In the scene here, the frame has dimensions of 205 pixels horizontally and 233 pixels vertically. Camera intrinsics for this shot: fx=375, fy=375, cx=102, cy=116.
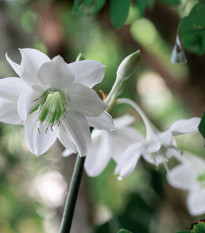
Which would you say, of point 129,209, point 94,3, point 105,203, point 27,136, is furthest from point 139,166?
point 27,136

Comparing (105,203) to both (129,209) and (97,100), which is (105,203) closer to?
(129,209)

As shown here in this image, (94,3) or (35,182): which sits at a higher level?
(94,3)

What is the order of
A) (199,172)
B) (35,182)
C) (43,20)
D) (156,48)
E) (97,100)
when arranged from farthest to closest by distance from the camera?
1. (156,48)
2. (35,182)
3. (43,20)
4. (199,172)
5. (97,100)

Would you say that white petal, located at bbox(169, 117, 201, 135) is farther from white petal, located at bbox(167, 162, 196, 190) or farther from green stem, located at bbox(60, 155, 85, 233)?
white petal, located at bbox(167, 162, 196, 190)

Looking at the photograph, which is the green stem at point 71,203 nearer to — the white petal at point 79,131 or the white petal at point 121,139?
the white petal at point 79,131

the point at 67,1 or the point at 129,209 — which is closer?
the point at 129,209

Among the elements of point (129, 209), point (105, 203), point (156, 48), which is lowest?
point (105, 203)
